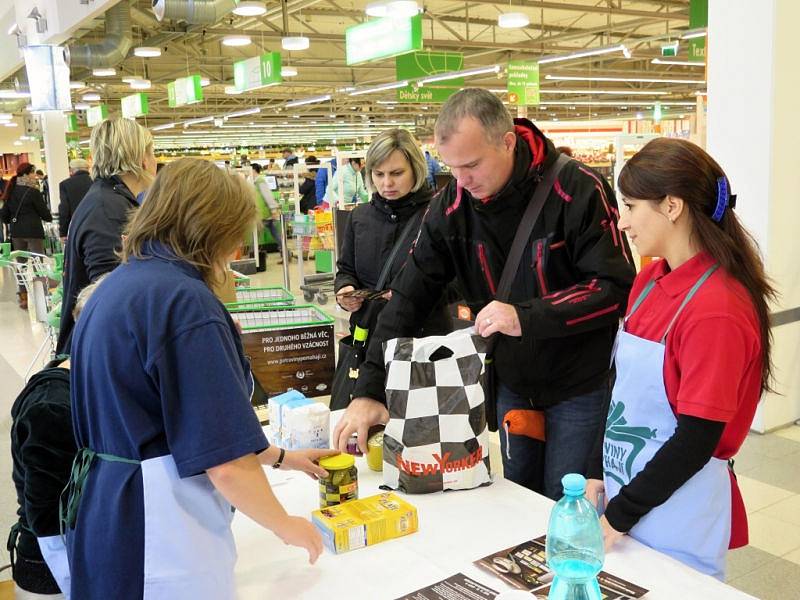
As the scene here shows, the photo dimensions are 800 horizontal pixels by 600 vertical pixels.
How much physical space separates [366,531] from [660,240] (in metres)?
0.92

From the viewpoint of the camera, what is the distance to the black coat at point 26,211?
12.0m

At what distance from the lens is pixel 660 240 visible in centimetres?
178

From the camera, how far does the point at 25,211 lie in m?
12.2

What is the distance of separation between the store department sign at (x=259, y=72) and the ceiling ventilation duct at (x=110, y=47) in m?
2.00

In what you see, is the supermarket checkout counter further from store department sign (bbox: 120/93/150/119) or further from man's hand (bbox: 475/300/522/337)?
store department sign (bbox: 120/93/150/119)

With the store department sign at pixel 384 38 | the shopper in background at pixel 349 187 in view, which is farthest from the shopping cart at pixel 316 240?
the store department sign at pixel 384 38

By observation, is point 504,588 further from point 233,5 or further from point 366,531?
point 233,5

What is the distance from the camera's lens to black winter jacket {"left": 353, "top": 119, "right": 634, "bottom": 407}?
2080 millimetres

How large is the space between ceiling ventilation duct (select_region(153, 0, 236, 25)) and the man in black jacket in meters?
5.94

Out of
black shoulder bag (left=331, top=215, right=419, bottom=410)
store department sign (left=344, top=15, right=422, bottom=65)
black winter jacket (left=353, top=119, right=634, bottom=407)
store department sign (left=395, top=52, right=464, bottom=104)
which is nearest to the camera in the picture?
black winter jacket (left=353, top=119, right=634, bottom=407)

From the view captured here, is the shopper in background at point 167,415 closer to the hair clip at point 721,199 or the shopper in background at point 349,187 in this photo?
the hair clip at point 721,199

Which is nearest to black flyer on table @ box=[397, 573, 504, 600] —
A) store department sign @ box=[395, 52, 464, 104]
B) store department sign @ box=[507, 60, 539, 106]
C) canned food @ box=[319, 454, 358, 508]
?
canned food @ box=[319, 454, 358, 508]

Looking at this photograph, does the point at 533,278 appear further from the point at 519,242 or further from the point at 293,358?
the point at 293,358

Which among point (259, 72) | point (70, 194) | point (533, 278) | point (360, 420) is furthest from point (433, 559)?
point (259, 72)
